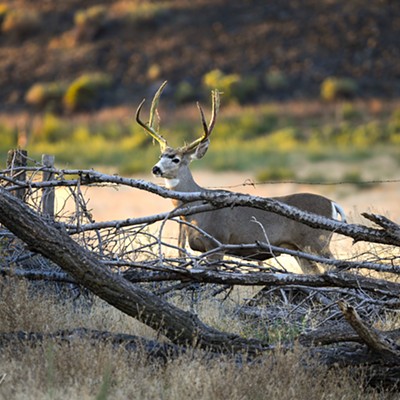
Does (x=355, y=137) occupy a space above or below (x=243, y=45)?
below

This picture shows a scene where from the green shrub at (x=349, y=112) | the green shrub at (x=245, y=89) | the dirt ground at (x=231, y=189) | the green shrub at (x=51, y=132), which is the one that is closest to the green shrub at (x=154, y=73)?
the green shrub at (x=245, y=89)

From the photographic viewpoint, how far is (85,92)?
3912 centimetres

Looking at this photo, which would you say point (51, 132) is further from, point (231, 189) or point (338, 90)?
point (231, 189)

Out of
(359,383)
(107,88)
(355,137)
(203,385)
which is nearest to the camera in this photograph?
(203,385)

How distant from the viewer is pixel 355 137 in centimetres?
3173

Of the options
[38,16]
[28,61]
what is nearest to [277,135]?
[28,61]

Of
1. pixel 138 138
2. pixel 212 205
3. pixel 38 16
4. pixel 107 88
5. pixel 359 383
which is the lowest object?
pixel 359 383

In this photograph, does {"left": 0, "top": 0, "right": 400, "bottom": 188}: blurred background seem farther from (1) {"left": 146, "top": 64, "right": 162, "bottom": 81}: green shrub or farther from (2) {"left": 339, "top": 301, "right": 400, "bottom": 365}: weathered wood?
(2) {"left": 339, "top": 301, "right": 400, "bottom": 365}: weathered wood

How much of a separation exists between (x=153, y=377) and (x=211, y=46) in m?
36.7

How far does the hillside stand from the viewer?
39.4 meters

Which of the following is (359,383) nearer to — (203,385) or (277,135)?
(203,385)

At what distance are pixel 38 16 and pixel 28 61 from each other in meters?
3.89

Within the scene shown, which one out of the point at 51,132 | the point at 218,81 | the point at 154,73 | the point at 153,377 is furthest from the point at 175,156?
the point at 154,73

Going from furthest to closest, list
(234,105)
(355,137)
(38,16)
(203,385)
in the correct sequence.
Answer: (38,16), (234,105), (355,137), (203,385)
